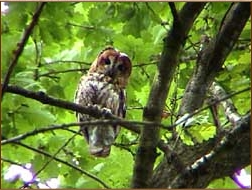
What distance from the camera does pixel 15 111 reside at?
123 inches

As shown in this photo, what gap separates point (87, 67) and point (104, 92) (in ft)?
0.98

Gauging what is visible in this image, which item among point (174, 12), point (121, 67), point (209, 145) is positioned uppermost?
point (121, 67)

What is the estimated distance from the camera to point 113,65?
4.47 metres

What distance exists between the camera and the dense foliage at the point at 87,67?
3.22 m

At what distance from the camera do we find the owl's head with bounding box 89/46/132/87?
418 centimetres

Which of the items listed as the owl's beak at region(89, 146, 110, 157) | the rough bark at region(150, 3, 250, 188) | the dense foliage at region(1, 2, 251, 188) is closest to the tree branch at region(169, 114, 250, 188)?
the rough bark at region(150, 3, 250, 188)

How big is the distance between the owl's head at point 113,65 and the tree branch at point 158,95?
154 cm

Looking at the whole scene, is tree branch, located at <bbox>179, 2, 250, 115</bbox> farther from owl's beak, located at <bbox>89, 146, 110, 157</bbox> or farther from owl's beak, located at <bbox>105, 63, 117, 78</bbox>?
owl's beak, located at <bbox>105, 63, 117, 78</bbox>

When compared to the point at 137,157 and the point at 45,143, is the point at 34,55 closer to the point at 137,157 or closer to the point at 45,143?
the point at 45,143

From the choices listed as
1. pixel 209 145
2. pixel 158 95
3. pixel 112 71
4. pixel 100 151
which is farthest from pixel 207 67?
pixel 112 71

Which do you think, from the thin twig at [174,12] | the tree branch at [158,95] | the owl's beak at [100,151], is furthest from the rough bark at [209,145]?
the owl's beak at [100,151]

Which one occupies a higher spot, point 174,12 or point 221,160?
point 174,12

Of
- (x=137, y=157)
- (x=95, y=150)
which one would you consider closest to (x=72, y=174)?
(x=95, y=150)

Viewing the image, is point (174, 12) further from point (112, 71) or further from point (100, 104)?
point (112, 71)
